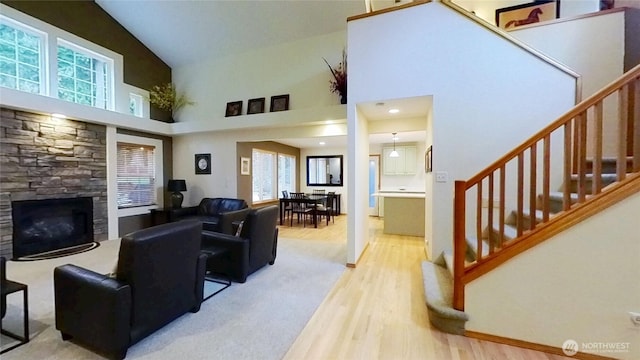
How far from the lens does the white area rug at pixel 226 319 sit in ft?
6.16

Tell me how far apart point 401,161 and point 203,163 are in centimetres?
536

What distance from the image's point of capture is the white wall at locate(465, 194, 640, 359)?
177 centimetres

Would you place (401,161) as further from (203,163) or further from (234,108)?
(203,163)

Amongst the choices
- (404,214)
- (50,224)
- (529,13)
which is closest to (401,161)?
(404,214)

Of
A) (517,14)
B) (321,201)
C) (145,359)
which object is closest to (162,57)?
(321,201)

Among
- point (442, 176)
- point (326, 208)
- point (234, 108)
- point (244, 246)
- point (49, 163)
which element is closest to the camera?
point (244, 246)

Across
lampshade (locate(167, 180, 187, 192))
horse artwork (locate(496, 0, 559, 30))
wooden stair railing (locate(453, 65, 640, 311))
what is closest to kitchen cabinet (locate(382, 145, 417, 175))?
horse artwork (locate(496, 0, 559, 30))

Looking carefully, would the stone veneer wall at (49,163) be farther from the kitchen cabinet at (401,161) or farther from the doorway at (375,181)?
the kitchen cabinet at (401,161)

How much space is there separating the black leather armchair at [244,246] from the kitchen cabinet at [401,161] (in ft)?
16.9

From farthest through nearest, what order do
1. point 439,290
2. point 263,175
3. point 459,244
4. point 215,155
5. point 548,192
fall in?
point 263,175
point 215,155
point 439,290
point 459,244
point 548,192

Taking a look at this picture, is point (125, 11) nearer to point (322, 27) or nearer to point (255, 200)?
point (322, 27)

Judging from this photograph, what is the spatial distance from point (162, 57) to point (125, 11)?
3.83 feet

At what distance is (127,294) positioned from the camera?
5.82ft

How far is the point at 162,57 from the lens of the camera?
631 cm
